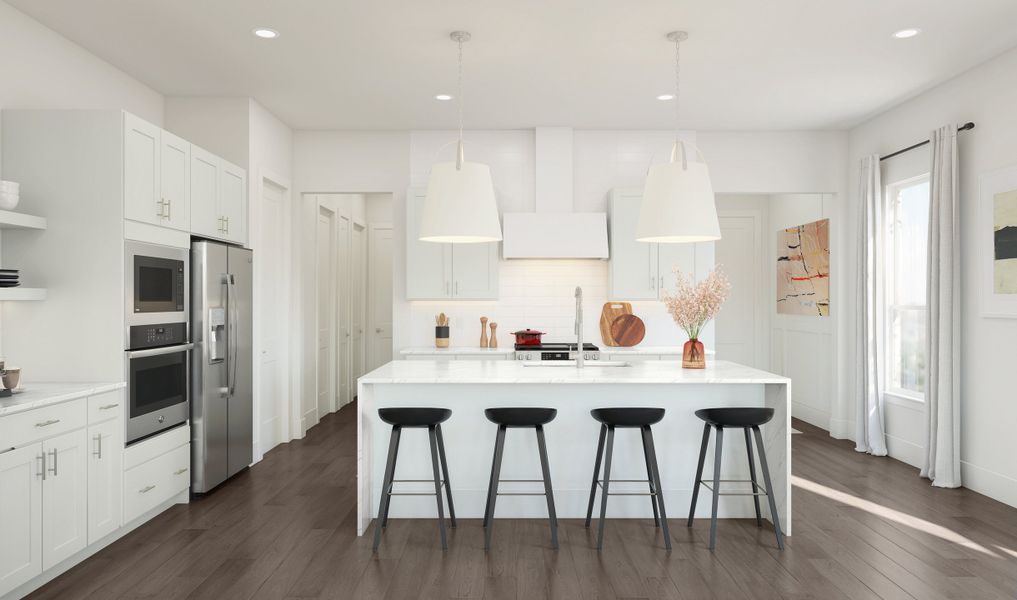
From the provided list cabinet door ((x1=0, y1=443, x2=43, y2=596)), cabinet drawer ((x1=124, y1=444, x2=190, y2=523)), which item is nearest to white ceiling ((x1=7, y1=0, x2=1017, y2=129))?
cabinet door ((x1=0, y1=443, x2=43, y2=596))

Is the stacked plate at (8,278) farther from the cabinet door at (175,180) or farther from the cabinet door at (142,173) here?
the cabinet door at (175,180)

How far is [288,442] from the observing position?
6.53 m

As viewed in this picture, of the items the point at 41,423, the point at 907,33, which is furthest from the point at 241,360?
the point at 907,33

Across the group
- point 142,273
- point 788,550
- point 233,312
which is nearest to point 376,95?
point 233,312

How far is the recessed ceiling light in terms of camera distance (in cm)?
425

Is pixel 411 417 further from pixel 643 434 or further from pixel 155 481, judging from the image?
pixel 155 481

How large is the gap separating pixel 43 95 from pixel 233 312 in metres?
1.80

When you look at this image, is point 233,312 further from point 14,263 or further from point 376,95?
point 376,95

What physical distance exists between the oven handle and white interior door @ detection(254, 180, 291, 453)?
1218mm

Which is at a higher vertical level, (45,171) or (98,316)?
(45,171)

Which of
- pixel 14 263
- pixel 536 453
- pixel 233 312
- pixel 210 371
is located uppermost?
pixel 14 263

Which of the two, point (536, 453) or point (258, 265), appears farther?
point (258, 265)

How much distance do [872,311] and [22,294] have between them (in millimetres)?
6281

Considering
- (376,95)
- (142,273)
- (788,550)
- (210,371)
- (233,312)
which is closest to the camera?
(788,550)
